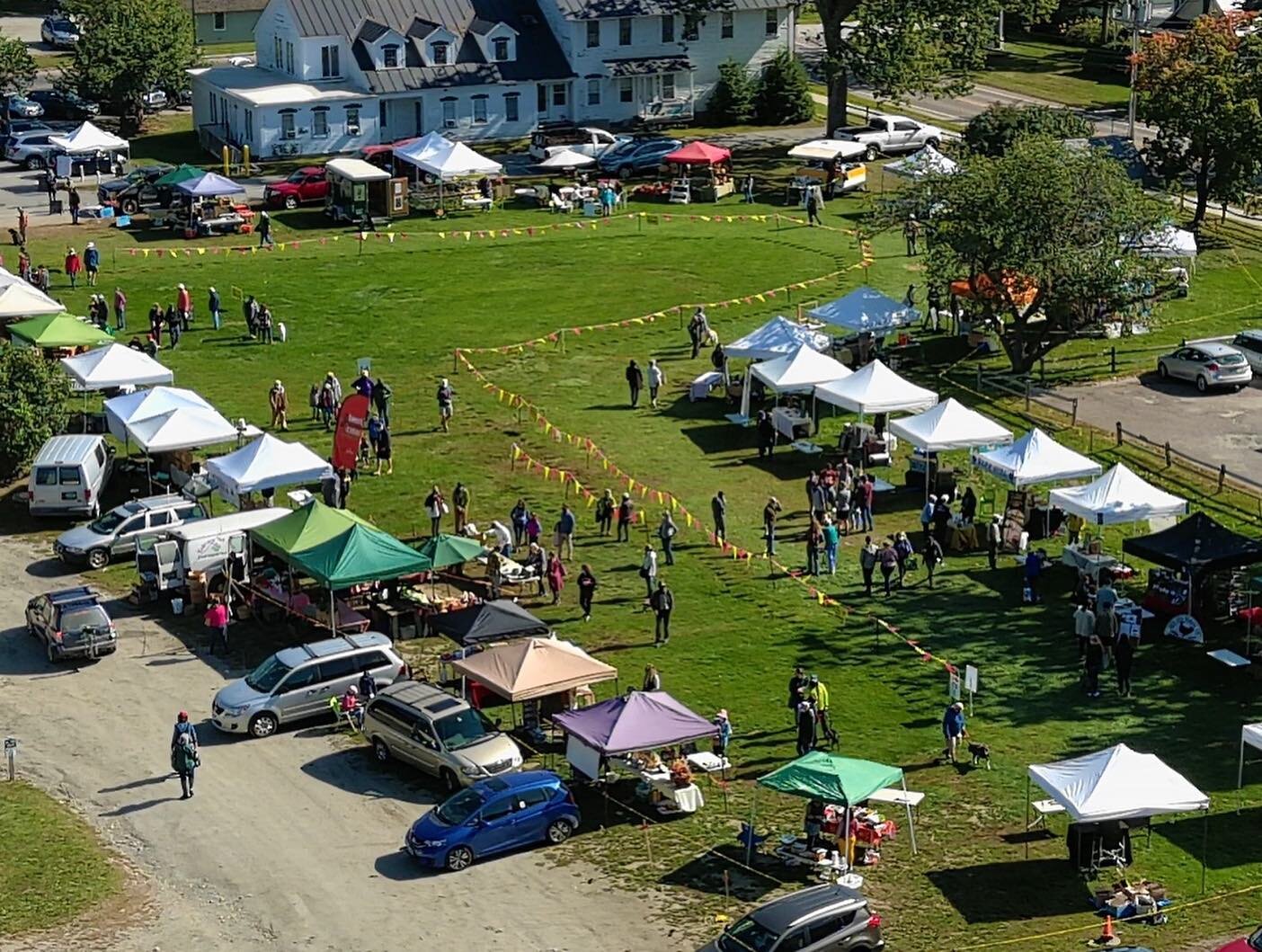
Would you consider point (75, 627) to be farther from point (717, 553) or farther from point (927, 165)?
point (927, 165)

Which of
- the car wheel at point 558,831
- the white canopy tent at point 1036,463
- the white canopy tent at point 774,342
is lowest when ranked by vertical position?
the car wheel at point 558,831

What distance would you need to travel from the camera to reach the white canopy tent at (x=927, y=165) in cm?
6894

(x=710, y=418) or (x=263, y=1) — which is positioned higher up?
(x=263, y=1)

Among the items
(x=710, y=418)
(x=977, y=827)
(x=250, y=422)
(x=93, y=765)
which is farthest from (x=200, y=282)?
(x=977, y=827)

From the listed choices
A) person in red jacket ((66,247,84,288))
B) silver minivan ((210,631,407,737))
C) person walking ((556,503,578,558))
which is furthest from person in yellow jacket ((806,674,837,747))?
person in red jacket ((66,247,84,288))

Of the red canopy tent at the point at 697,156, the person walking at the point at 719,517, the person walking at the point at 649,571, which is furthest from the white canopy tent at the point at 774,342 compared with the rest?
the red canopy tent at the point at 697,156

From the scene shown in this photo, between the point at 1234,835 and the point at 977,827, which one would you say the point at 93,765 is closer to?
the point at 977,827

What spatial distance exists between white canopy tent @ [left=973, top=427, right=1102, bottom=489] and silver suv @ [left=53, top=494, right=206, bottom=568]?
19.2 meters

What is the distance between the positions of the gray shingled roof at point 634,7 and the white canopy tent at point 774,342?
1413 inches

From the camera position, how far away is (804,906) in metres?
31.7

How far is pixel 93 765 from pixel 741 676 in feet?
41.9

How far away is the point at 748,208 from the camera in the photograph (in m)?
83.3

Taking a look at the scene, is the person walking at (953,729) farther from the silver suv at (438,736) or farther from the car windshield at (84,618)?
the car windshield at (84,618)

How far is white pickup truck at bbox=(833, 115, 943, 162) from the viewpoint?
295 feet
